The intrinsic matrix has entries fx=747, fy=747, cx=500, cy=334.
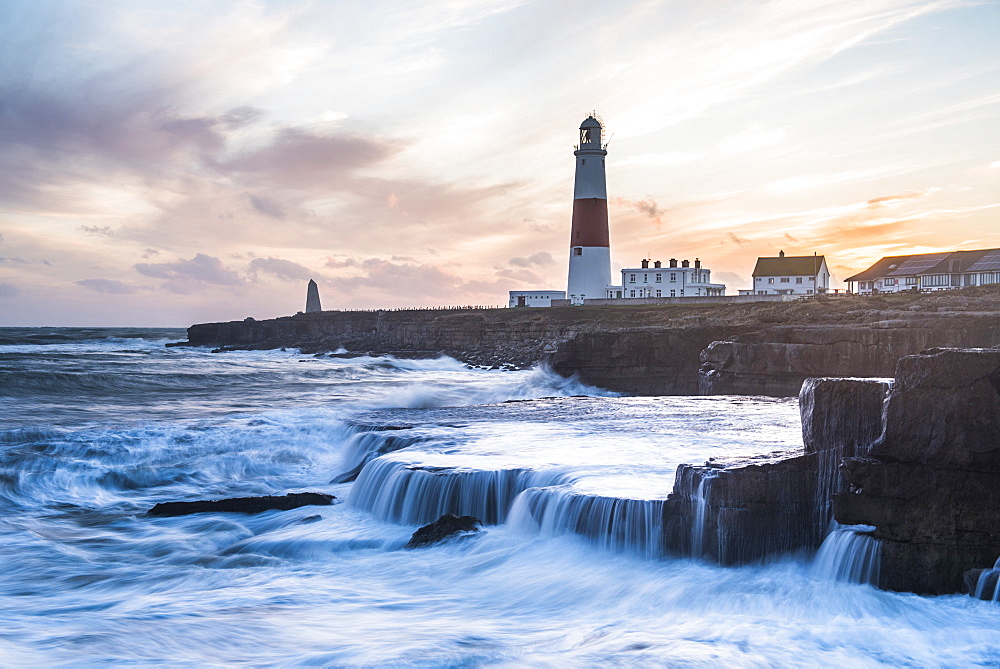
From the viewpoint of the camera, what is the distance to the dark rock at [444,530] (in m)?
8.37

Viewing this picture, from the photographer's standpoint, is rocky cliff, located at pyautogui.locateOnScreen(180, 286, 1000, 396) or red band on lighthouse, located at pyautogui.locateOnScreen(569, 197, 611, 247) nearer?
rocky cliff, located at pyautogui.locateOnScreen(180, 286, 1000, 396)

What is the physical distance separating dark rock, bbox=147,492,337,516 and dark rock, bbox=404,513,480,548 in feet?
7.66

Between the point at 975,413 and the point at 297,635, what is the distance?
5682 millimetres

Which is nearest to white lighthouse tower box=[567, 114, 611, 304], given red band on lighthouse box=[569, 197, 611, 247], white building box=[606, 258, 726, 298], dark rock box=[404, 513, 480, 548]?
red band on lighthouse box=[569, 197, 611, 247]

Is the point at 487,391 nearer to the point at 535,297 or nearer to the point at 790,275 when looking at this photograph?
the point at 535,297

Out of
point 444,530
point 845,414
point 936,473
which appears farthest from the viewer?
point 444,530

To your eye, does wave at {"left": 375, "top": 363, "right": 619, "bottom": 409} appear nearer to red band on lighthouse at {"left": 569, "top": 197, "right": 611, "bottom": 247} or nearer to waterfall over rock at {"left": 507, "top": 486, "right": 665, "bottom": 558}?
waterfall over rock at {"left": 507, "top": 486, "right": 665, "bottom": 558}

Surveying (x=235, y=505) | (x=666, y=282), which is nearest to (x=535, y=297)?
(x=666, y=282)

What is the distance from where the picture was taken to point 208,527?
938cm

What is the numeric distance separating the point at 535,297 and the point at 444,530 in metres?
46.6

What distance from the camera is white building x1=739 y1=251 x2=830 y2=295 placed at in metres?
50.1

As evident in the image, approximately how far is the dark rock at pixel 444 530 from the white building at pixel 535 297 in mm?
45387

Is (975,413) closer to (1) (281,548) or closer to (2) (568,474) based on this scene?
(2) (568,474)

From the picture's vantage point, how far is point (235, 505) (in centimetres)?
1003
